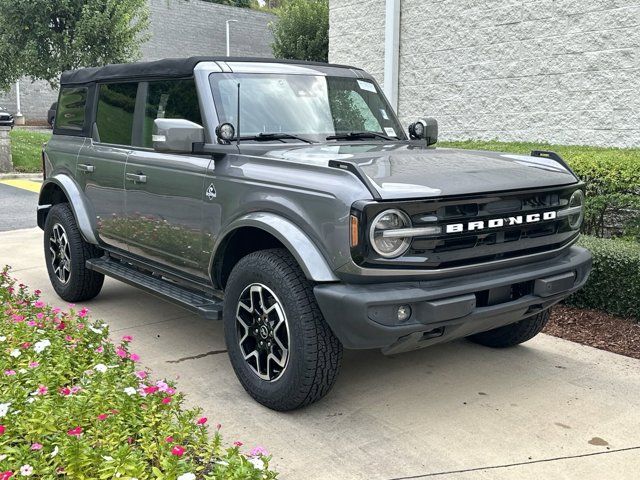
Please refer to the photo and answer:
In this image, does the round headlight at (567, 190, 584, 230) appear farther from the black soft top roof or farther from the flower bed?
the flower bed

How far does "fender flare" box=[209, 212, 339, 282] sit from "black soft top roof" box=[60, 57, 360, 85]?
51.2 inches

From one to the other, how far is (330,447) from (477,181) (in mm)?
1503

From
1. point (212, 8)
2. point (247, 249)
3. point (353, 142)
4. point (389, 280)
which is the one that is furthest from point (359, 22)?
point (212, 8)

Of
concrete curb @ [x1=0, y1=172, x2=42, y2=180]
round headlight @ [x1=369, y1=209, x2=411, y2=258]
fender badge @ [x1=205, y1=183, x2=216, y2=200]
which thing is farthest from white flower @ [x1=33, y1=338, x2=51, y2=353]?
concrete curb @ [x1=0, y1=172, x2=42, y2=180]

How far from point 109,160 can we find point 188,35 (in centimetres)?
3048

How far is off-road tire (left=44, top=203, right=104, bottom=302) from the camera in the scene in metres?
5.62

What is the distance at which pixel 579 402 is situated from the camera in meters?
3.88

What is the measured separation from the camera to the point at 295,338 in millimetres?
3451

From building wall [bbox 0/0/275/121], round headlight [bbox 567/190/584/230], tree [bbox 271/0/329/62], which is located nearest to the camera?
round headlight [bbox 567/190/584/230]

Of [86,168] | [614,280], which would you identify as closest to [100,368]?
[86,168]

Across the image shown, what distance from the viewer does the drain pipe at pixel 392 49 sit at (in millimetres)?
11211

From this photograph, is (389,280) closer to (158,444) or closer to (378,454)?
(378,454)

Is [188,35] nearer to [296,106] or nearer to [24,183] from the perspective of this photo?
[24,183]

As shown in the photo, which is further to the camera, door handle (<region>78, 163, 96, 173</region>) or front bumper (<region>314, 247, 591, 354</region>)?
door handle (<region>78, 163, 96, 173</region>)
